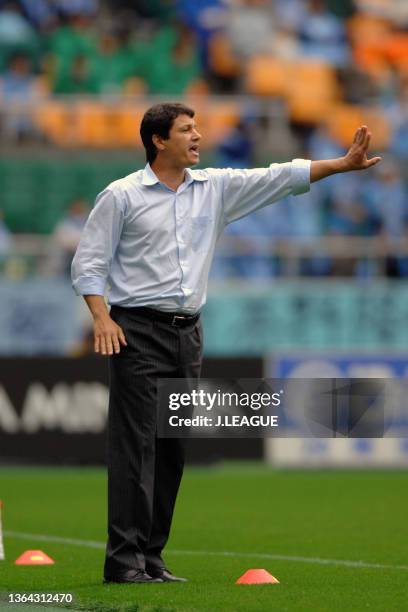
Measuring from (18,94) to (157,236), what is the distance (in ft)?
48.6

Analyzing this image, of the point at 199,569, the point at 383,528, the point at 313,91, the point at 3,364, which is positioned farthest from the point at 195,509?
the point at 313,91

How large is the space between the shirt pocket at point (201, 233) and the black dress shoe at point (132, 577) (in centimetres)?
141

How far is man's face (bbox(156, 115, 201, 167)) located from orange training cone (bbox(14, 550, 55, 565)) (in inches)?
95.3

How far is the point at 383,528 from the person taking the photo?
1049 centimetres

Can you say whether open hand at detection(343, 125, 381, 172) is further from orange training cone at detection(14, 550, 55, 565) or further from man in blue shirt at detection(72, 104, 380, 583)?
orange training cone at detection(14, 550, 55, 565)

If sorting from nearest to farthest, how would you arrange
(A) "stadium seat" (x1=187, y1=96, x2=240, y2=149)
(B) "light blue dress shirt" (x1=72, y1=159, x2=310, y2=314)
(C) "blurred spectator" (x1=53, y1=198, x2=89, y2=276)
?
1. (B) "light blue dress shirt" (x1=72, y1=159, x2=310, y2=314)
2. (C) "blurred spectator" (x1=53, y1=198, x2=89, y2=276)
3. (A) "stadium seat" (x1=187, y1=96, x2=240, y2=149)

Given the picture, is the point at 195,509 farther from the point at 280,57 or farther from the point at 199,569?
the point at 280,57

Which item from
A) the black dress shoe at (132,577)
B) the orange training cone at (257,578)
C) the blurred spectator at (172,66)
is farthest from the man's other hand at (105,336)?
the blurred spectator at (172,66)

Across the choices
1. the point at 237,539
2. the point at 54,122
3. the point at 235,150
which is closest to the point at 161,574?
the point at 237,539

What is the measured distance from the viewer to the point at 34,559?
26.9 ft

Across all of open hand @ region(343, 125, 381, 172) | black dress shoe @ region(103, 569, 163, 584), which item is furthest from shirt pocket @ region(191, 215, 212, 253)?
black dress shoe @ region(103, 569, 163, 584)

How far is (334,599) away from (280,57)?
59.1 ft

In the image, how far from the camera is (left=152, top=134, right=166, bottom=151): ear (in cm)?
693

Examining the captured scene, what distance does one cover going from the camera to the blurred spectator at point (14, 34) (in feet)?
74.5
